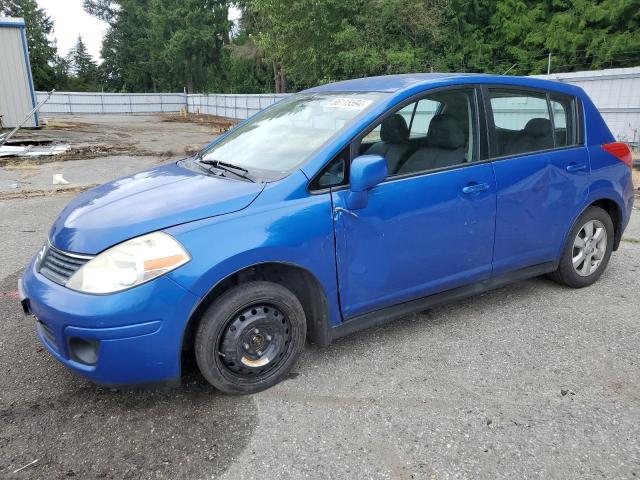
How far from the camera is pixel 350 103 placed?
3287 mm

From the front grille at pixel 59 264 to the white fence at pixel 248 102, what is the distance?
12.0 meters

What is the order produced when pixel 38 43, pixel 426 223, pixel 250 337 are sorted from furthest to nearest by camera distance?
pixel 38 43 < pixel 426 223 < pixel 250 337

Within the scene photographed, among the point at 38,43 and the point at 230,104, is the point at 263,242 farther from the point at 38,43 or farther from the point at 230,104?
the point at 38,43

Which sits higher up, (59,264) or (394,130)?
(394,130)

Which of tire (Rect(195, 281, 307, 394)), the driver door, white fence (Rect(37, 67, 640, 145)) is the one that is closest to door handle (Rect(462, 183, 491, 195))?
the driver door

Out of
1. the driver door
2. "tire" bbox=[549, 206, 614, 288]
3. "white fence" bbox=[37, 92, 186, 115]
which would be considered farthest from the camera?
"white fence" bbox=[37, 92, 186, 115]

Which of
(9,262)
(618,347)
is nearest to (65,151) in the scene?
(9,262)

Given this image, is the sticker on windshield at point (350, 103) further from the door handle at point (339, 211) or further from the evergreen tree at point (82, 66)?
the evergreen tree at point (82, 66)

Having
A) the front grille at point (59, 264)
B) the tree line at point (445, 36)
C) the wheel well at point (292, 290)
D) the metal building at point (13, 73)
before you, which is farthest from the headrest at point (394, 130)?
the tree line at point (445, 36)

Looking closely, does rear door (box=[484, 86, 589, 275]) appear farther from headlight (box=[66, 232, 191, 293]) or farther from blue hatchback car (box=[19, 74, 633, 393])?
headlight (box=[66, 232, 191, 293])

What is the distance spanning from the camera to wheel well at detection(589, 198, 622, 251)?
4.27 meters

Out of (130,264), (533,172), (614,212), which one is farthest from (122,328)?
(614,212)

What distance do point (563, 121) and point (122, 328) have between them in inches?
135

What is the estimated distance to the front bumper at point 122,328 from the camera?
242 centimetres
